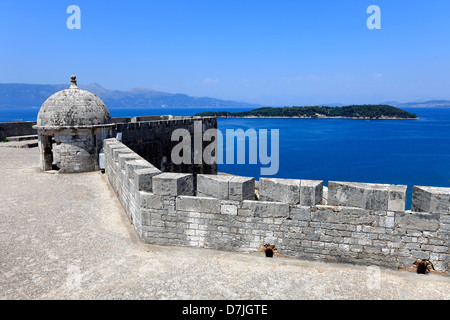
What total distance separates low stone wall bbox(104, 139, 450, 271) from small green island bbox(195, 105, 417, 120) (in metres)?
→ 141

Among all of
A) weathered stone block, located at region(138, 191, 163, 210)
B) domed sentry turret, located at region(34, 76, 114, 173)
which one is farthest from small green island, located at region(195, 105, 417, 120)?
weathered stone block, located at region(138, 191, 163, 210)

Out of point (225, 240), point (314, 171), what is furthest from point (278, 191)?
point (314, 171)

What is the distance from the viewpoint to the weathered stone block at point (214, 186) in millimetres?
5832

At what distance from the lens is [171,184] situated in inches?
239

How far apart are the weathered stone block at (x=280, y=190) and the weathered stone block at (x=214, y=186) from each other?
65 cm

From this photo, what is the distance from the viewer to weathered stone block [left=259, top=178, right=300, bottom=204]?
5.55 metres

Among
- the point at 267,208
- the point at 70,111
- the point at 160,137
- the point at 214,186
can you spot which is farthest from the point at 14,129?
the point at 267,208

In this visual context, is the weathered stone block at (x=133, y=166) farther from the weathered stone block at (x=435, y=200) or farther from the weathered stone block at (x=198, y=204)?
the weathered stone block at (x=435, y=200)

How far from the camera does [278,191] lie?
5.70 metres

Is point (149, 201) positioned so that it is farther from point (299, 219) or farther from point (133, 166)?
point (299, 219)

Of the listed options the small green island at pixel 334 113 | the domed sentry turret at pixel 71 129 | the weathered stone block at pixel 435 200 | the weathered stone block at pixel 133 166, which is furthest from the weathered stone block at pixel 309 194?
the small green island at pixel 334 113

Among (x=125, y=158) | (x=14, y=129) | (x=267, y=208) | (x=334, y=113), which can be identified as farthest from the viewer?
→ (x=334, y=113)

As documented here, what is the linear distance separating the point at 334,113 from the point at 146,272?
174273mm

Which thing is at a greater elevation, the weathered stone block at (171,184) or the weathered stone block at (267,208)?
the weathered stone block at (171,184)
